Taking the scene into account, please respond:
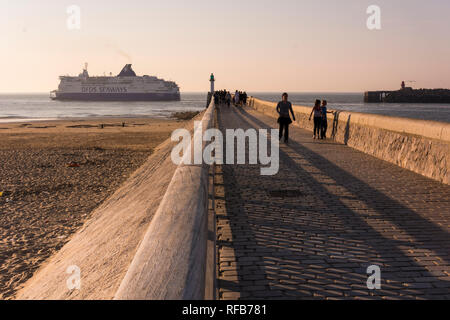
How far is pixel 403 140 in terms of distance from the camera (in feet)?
29.6

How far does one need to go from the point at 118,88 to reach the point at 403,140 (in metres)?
116

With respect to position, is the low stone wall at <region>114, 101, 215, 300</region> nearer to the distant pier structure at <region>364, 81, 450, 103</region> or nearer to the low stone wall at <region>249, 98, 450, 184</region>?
the low stone wall at <region>249, 98, 450, 184</region>

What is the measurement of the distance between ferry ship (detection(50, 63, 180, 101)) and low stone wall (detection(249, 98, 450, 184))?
358ft

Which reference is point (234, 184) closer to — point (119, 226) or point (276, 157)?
point (119, 226)

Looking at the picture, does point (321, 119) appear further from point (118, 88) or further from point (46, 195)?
point (118, 88)

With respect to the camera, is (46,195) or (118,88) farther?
(118,88)

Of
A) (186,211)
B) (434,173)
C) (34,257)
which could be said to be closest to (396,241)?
(186,211)

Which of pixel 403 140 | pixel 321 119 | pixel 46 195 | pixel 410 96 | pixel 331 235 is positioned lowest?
pixel 46 195

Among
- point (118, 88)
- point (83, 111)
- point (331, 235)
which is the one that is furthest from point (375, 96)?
point (331, 235)

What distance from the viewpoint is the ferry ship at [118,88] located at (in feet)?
390

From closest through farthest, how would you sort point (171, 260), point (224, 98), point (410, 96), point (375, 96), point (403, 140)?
point (171, 260) < point (403, 140) < point (224, 98) < point (410, 96) < point (375, 96)

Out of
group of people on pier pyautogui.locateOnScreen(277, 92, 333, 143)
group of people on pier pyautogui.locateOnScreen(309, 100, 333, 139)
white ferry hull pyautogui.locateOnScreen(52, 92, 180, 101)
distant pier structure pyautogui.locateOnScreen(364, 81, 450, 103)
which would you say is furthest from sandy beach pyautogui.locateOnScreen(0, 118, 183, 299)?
distant pier structure pyautogui.locateOnScreen(364, 81, 450, 103)

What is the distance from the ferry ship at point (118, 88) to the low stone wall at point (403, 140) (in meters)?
109

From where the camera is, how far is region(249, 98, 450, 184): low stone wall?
7.46 m
